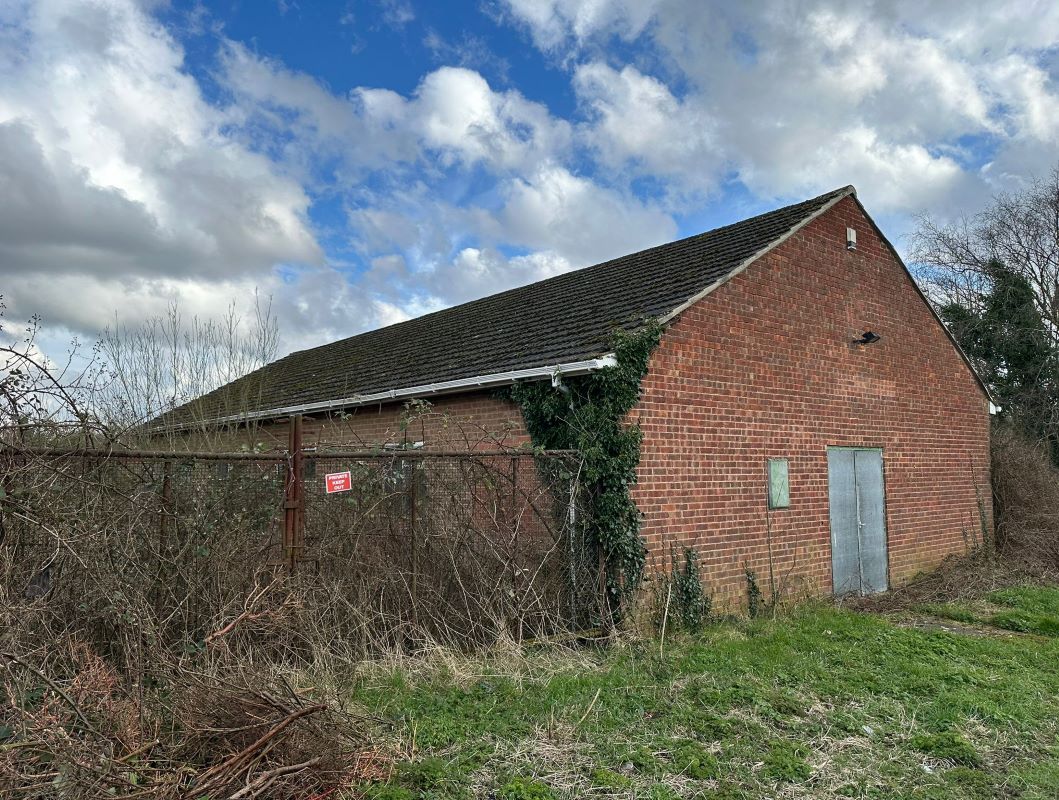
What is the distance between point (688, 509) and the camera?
28.1 ft

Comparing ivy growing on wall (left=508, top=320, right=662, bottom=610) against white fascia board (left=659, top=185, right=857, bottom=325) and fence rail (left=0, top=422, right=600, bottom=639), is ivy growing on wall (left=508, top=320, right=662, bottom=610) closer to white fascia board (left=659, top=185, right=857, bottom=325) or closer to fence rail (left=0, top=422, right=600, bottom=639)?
fence rail (left=0, top=422, right=600, bottom=639)

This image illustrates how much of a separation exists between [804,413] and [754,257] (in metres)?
2.27

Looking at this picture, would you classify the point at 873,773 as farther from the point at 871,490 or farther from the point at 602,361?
the point at 871,490

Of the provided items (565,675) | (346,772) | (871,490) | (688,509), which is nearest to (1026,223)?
(871,490)

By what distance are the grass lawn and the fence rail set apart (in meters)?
0.65

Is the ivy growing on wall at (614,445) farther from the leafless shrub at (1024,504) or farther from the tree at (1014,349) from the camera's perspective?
the tree at (1014,349)

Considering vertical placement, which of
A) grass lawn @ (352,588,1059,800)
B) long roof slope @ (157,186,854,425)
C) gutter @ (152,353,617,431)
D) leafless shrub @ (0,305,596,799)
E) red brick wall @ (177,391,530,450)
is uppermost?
long roof slope @ (157,186,854,425)

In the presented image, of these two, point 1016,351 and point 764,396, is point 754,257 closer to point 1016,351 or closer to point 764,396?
point 764,396

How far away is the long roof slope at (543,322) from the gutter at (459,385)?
0.70 feet

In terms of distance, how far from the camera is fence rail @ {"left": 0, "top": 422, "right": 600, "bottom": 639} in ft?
16.2

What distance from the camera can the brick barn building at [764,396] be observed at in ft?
28.7

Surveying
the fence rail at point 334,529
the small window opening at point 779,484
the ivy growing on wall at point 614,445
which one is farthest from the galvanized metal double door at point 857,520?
A: the fence rail at point 334,529

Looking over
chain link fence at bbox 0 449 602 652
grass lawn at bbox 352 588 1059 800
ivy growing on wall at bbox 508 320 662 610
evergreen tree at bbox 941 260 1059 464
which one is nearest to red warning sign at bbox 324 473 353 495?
chain link fence at bbox 0 449 602 652

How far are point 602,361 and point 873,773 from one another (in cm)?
441
